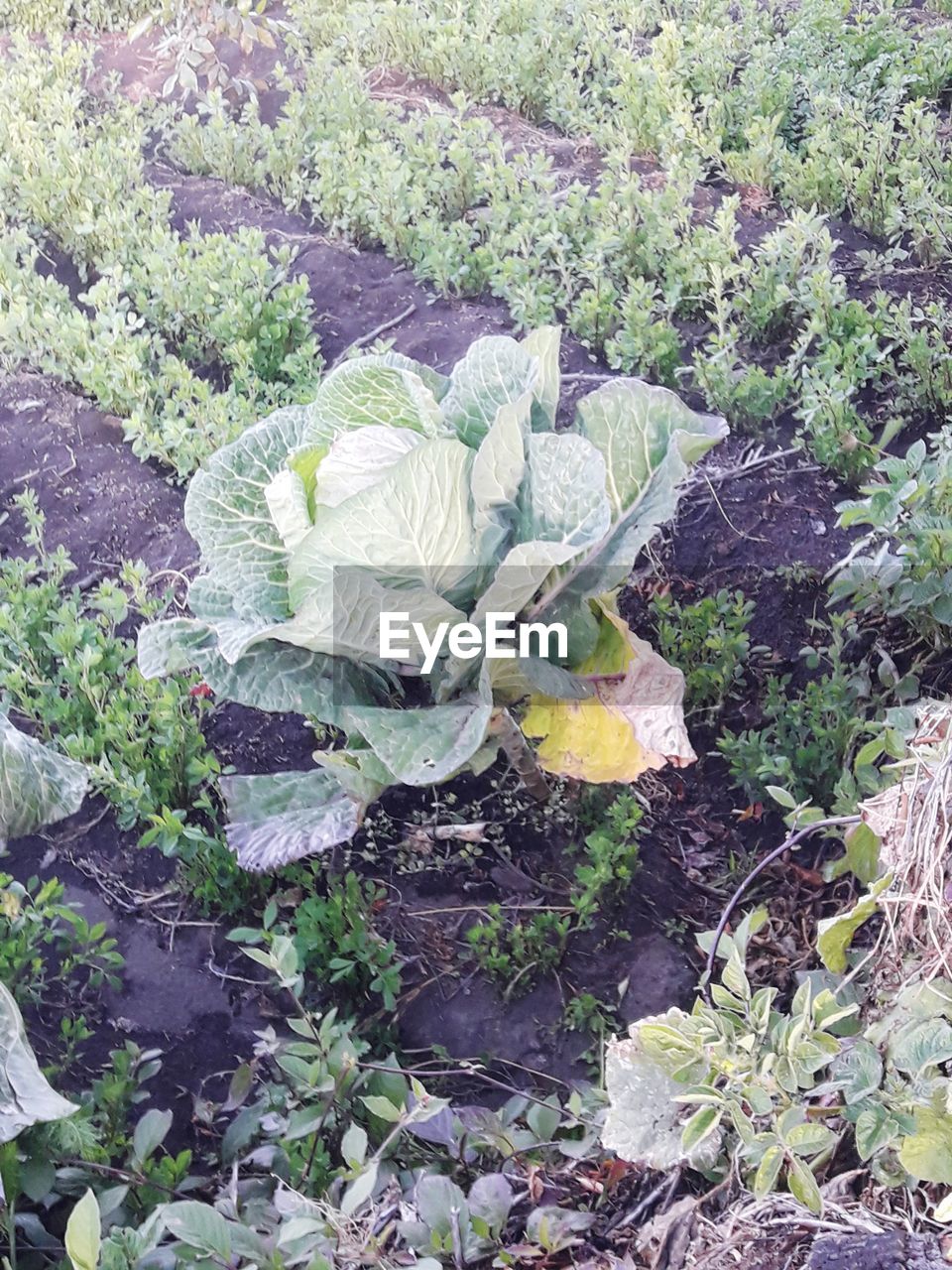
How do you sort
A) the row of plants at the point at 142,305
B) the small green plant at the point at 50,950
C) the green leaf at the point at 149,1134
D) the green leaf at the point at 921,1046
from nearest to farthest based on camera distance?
the green leaf at the point at 921,1046
the green leaf at the point at 149,1134
the small green plant at the point at 50,950
the row of plants at the point at 142,305

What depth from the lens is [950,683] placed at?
2338 mm

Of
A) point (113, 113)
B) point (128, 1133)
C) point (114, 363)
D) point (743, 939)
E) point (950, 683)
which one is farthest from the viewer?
point (113, 113)

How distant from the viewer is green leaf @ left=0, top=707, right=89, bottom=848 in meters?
1.92

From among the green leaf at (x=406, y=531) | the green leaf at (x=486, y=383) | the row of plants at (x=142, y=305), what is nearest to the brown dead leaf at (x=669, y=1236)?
the green leaf at (x=406, y=531)

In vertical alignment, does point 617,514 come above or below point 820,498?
above

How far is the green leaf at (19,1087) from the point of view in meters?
1.51

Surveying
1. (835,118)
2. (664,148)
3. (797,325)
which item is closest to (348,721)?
(797,325)

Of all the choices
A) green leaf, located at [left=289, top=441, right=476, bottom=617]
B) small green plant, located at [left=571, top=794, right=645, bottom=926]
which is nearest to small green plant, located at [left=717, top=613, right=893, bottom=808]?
small green plant, located at [left=571, top=794, right=645, bottom=926]

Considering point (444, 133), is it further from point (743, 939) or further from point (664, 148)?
point (743, 939)

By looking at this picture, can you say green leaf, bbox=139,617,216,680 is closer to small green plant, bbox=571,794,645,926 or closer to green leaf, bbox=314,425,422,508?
green leaf, bbox=314,425,422,508

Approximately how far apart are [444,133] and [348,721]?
3112mm

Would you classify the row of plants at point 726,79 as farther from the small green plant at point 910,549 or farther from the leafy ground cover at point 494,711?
the small green plant at point 910,549

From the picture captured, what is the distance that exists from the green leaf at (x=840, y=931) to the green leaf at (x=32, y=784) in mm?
1252

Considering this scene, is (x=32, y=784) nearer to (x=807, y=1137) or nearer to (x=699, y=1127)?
(x=699, y=1127)
